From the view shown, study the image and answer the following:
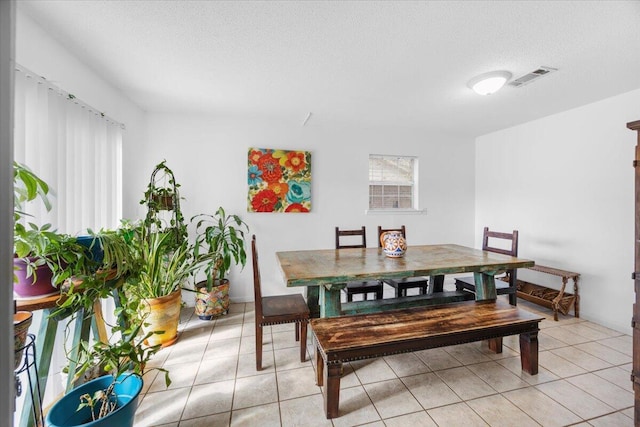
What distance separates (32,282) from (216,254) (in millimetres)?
1521

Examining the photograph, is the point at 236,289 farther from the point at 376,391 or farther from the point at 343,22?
the point at 343,22

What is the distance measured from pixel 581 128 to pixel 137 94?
462cm

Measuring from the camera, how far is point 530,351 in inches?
74.0

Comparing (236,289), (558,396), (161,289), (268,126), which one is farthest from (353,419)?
(268,126)

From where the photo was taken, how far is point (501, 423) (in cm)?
149

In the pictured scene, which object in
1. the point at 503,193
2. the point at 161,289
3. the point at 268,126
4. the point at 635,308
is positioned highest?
the point at 268,126

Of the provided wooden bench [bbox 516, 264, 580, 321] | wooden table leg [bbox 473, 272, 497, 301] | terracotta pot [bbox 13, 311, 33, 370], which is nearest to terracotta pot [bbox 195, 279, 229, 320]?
terracotta pot [bbox 13, 311, 33, 370]

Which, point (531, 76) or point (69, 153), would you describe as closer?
point (69, 153)

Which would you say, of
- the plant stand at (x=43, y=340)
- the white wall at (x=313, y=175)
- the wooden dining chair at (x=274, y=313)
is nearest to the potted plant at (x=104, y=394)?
the plant stand at (x=43, y=340)

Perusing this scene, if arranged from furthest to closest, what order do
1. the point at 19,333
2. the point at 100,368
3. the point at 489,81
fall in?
1. the point at 489,81
2. the point at 100,368
3. the point at 19,333

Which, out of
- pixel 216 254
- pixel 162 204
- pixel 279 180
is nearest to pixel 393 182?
pixel 279 180

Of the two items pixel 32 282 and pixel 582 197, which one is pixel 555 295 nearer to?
pixel 582 197

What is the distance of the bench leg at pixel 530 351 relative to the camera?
1.87m

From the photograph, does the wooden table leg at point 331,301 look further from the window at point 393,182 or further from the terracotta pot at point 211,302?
the window at point 393,182
